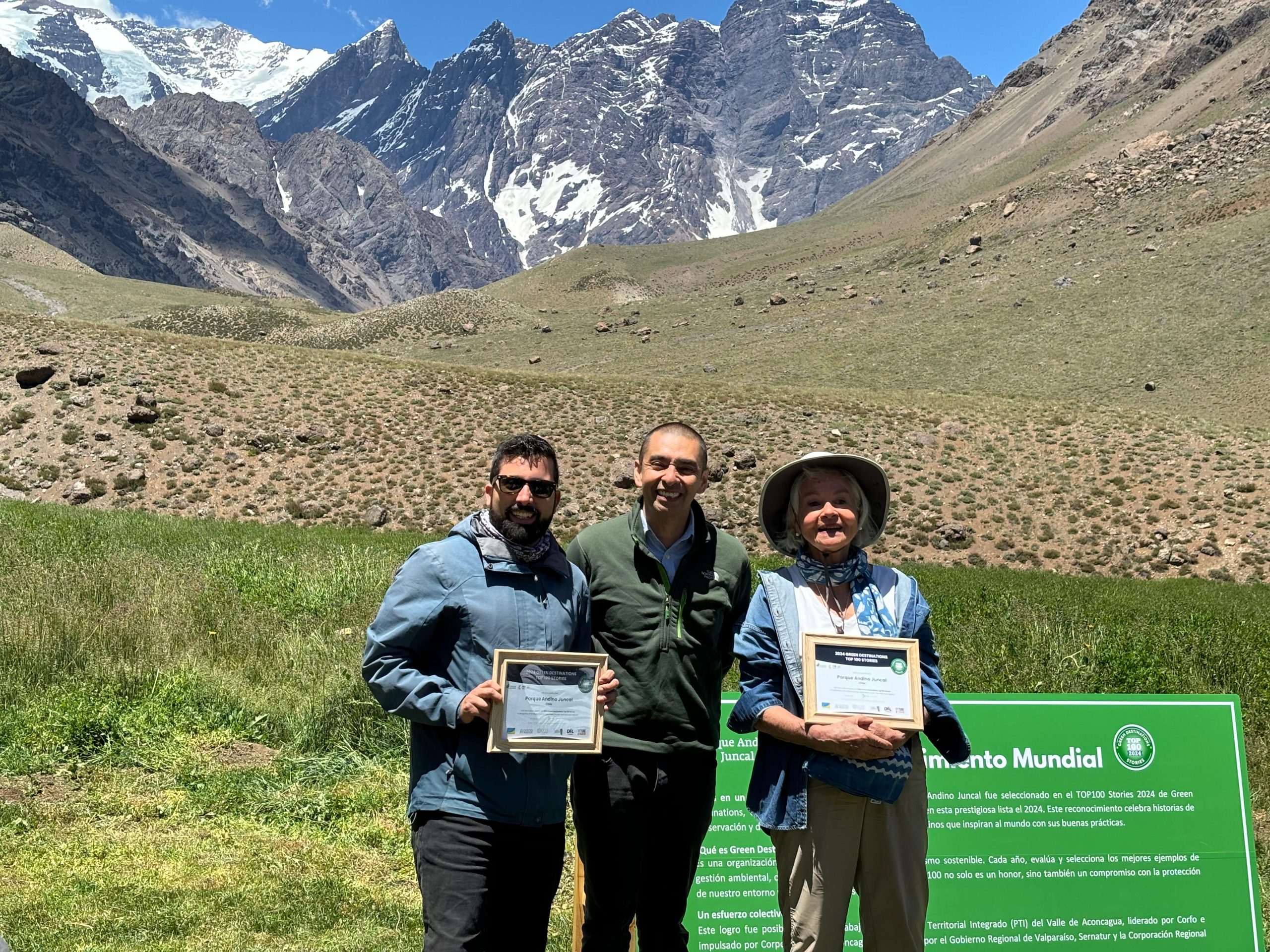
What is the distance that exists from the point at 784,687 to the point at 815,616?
A: 0.28 meters

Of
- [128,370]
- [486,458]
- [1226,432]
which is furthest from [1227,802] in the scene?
[128,370]

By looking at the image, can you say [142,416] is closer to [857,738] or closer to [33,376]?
[33,376]

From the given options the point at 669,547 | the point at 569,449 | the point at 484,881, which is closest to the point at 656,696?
the point at 669,547

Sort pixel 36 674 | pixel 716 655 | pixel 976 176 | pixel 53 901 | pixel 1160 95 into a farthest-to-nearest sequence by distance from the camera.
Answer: pixel 976 176, pixel 1160 95, pixel 36 674, pixel 53 901, pixel 716 655

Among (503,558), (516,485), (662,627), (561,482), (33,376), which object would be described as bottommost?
(662,627)

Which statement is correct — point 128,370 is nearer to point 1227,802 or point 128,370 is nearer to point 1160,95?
point 1227,802

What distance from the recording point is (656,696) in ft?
12.8

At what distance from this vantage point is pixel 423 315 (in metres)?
95.7

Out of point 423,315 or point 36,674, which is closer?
point 36,674

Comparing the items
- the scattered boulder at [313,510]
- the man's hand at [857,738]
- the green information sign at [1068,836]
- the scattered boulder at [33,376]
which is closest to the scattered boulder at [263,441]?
the scattered boulder at [313,510]

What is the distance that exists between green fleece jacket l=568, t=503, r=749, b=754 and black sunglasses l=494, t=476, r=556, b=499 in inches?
11.5

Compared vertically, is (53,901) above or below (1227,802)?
below

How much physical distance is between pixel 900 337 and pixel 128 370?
41924 mm

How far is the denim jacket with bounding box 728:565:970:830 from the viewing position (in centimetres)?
368
